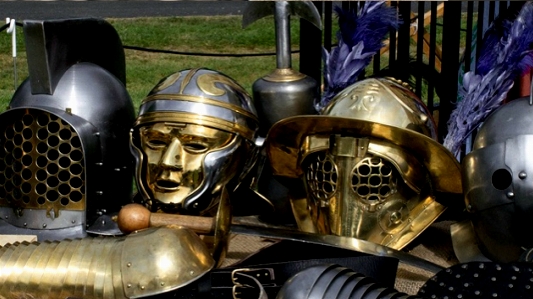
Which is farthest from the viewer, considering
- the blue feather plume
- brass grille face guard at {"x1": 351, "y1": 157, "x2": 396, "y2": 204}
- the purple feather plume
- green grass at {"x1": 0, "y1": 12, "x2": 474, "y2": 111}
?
green grass at {"x1": 0, "y1": 12, "x2": 474, "y2": 111}

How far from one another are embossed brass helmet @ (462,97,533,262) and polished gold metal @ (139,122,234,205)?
28.3 inches

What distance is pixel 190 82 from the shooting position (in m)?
2.87

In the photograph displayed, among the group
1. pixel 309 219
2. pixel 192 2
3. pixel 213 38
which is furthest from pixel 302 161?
pixel 192 2

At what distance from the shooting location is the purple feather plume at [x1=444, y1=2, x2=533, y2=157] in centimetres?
294

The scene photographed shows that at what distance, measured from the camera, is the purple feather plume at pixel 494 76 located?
9.64 ft

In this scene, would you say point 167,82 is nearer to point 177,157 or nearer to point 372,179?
point 177,157

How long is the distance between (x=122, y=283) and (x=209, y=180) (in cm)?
54

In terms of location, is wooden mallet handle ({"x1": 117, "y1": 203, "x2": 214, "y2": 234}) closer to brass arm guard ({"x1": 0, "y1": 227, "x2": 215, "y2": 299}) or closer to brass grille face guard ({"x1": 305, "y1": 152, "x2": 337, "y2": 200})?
brass arm guard ({"x1": 0, "y1": 227, "x2": 215, "y2": 299})

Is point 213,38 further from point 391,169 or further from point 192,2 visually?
point 391,169

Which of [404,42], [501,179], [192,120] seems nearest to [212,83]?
[192,120]

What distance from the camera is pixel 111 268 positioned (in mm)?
2340

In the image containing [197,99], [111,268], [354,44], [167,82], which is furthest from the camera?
[354,44]

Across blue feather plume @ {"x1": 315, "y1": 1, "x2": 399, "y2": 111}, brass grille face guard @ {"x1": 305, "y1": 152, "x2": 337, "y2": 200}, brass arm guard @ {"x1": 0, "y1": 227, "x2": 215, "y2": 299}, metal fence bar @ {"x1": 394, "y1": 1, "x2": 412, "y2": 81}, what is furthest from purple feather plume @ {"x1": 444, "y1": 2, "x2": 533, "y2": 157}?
brass arm guard @ {"x1": 0, "y1": 227, "x2": 215, "y2": 299}

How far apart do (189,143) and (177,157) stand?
60 mm
